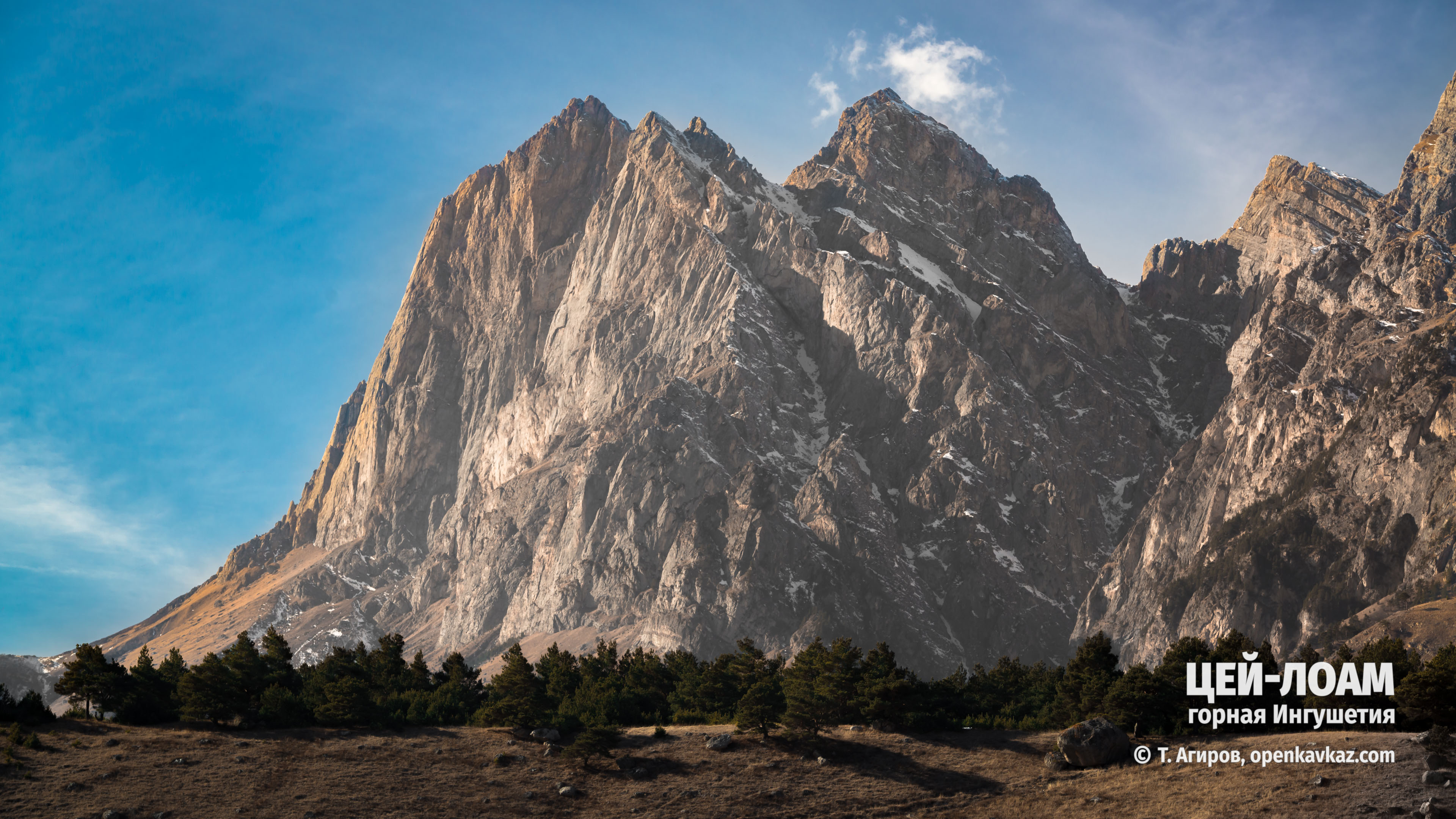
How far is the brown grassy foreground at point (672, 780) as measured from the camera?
209 ft

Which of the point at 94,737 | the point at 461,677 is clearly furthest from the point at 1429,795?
the point at 94,737

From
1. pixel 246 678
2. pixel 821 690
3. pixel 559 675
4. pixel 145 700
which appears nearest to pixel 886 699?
pixel 821 690

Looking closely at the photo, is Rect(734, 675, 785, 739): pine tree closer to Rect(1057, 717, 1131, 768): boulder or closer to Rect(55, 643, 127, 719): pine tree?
Rect(1057, 717, 1131, 768): boulder

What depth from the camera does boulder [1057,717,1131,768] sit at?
7256 cm

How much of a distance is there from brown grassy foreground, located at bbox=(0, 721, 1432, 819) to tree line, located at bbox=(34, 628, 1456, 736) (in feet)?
10.00

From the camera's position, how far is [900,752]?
259ft

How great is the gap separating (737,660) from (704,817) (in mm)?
34691

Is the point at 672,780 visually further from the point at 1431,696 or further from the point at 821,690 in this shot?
the point at 1431,696

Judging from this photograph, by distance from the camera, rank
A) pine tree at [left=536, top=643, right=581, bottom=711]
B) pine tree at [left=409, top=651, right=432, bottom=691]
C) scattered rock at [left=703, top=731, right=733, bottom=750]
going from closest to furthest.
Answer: scattered rock at [left=703, top=731, right=733, bottom=750]
pine tree at [left=536, top=643, right=581, bottom=711]
pine tree at [left=409, top=651, right=432, bottom=691]

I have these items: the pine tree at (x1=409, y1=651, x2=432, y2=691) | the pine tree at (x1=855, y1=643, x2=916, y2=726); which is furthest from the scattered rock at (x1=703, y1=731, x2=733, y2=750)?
the pine tree at (x1=409, y1=651, x2=432, y2=691)

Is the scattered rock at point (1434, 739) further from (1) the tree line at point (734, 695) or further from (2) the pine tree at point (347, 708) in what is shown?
(2) the pine tree at point (347, 708)

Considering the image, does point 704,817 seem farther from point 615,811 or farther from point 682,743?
point 682,743

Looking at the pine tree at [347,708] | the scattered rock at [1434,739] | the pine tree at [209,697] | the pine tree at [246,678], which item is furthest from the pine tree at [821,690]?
the pine tree at [209,697]

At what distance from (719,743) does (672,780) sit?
7005 millimetres
